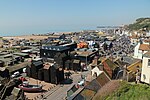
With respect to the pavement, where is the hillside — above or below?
above

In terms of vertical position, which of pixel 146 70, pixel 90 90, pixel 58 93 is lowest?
pixel 58 93

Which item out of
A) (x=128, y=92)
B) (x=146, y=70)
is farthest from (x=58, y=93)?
(x=128, y=92)

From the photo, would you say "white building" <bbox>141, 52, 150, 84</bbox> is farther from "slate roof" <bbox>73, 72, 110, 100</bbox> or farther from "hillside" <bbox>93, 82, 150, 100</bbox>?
"hillside" <bbox>93, 82, 150, 100</bbox>

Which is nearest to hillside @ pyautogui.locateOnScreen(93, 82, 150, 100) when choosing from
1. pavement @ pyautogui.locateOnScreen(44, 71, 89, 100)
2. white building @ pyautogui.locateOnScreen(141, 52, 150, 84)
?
white building @ pyautogui.locateOnScreen(141, 52, 150, 84)

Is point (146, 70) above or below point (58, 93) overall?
above

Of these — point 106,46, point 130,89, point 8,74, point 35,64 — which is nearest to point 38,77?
point 35,64

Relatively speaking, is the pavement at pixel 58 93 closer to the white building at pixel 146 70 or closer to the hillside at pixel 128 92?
the white building at pixel 146 70

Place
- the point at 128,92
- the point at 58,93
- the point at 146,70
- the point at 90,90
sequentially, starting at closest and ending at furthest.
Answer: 1. the point at 128,92
2. the point at 146,70
3. the point at 90,90
4. the point at 58,93

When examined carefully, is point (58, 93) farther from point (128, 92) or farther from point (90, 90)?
point (128, 92)

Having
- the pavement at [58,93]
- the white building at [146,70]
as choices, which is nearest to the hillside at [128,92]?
the white building at [146,70]

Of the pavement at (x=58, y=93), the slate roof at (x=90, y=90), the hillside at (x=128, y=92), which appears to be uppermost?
the hillside at (x=128, y=92)

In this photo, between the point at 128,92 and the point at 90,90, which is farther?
the point at 90,90
